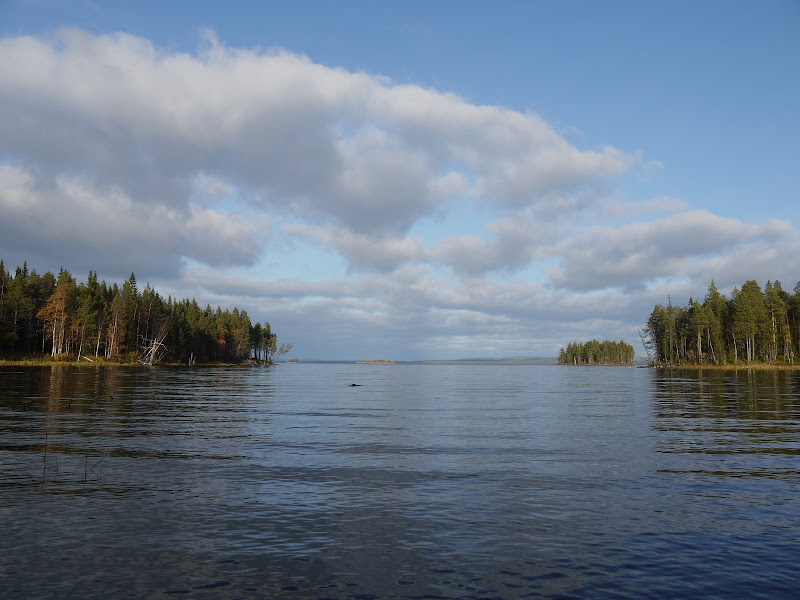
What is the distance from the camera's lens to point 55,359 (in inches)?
5571

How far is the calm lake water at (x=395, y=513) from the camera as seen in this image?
40.4ft

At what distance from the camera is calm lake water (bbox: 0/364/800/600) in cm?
1230

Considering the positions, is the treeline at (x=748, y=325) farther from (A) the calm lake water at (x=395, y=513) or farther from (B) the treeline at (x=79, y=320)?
(B) the treeline at (x=79, y=320)

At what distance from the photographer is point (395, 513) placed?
1752 cm

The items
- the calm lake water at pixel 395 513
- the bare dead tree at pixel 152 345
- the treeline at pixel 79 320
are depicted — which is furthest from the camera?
the bare dead tree at pixel 152 345

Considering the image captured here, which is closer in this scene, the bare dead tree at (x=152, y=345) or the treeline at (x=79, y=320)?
the treeline at (x=79, y=320)

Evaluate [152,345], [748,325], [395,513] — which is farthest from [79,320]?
[748,325]

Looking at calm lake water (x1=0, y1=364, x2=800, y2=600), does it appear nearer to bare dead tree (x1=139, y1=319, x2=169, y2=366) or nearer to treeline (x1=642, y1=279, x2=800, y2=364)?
bare dead tree (x1=139, y1=319, x2=169, y2=366)

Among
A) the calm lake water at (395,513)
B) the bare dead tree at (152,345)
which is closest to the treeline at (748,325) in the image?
the calm lake water at (395,513)

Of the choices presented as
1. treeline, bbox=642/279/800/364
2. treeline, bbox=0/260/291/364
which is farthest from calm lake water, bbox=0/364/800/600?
treeline, bbox=642/279/800/364

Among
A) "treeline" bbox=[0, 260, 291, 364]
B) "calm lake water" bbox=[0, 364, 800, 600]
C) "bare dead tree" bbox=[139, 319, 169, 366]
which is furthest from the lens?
"bare dead tree" bbox=[139, 319, 169, 366]

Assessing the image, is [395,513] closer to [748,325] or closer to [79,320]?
[79,320]

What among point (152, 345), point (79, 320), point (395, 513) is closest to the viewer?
point (395, 513)

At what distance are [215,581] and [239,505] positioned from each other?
6.40 m
